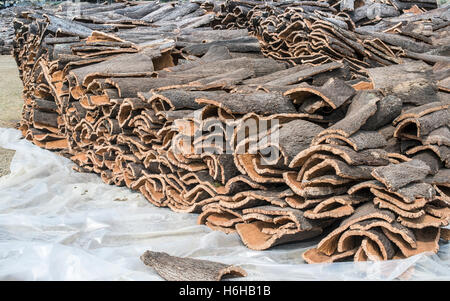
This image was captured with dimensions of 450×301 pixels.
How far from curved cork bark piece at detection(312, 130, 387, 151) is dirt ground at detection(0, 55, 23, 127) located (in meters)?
6.57

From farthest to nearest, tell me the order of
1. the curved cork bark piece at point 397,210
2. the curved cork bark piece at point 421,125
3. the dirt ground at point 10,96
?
the dirt ground at point 10,96
the curved cork bark piece at point 421,125
the curved cork bark piece at point 397,210

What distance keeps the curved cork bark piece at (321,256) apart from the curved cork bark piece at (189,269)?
42 centimetres

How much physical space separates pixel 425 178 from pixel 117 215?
7.77 feet

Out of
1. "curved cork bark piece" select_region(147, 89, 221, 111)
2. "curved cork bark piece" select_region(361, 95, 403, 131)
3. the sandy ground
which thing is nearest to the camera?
"curved cork bark piece" select_region(361, 95, 403, 131)

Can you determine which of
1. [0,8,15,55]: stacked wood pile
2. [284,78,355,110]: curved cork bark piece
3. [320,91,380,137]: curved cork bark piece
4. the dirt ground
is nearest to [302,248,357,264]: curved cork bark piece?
[320,91,380,137]: curved cork bark piece

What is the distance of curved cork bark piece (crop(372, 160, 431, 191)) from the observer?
7.39 ft

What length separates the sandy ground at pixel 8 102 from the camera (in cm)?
543

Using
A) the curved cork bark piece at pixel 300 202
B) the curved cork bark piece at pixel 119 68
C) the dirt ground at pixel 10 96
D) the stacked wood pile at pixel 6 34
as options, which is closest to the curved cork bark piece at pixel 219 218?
the curved cork bark piece at pixel 300 202

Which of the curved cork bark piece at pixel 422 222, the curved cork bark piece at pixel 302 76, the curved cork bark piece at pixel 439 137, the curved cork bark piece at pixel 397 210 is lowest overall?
the curved cork bark piece at pixel 422 222

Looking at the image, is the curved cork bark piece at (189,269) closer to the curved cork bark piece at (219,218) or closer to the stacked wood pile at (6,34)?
the curved cork bark piece at (219,218)

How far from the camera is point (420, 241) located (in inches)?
91.4

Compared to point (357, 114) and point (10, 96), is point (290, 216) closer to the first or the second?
point (357, 114)

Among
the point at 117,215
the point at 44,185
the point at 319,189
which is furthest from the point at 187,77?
the point at 319,189

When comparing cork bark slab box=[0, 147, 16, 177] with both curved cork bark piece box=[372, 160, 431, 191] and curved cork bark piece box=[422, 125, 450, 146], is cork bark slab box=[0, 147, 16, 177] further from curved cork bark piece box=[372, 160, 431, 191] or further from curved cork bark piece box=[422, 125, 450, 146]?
curved cork bark piece box=[422, 125, 450, 146]
